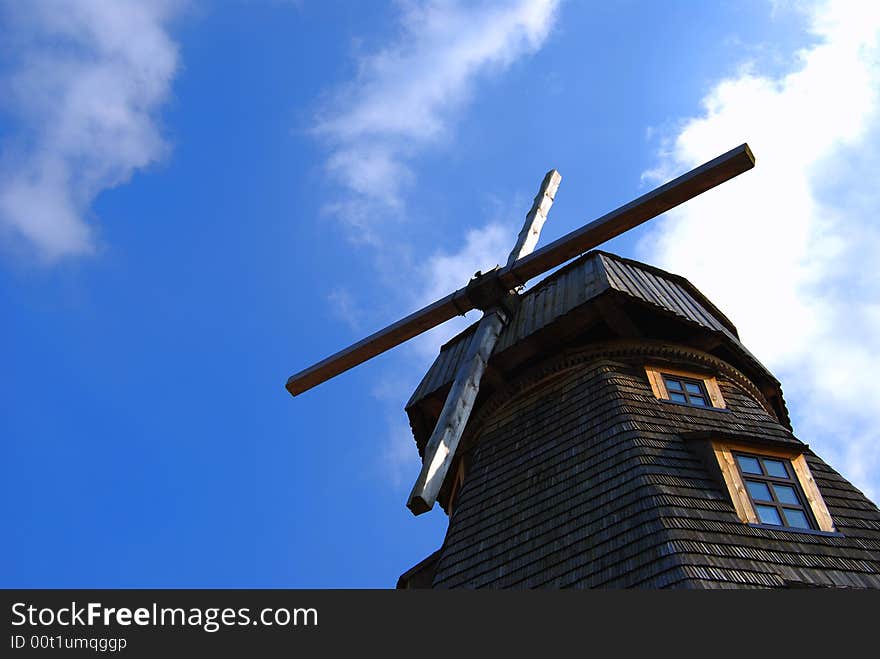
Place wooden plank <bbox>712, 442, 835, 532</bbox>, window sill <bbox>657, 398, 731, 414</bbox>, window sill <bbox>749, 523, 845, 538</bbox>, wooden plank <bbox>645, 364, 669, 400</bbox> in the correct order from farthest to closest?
wooden plank <bbox>645, 364, 669, 400</bbox>, window sill <bbox>657, 398, 731, 414</bbox>, wooden plank <bbox>712, 442, 835, 532</bbox>, window sill <bbox>749, 523, 845, 538</bbox>

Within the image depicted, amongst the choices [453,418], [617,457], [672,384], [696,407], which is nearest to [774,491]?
[617,457]

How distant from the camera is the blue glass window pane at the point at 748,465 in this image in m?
8.70

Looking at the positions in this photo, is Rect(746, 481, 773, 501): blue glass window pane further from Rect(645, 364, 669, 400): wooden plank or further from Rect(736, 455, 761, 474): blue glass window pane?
Rect(645, 364, 669, 400): wooden plank

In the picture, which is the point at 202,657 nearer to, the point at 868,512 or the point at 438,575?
the point at 438,575

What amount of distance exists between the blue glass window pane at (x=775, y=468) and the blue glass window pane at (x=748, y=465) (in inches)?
4.1

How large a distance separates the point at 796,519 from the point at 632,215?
473cm

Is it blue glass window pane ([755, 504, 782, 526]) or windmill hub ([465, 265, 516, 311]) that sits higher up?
windmill hub ([465, 265, 516, 311])

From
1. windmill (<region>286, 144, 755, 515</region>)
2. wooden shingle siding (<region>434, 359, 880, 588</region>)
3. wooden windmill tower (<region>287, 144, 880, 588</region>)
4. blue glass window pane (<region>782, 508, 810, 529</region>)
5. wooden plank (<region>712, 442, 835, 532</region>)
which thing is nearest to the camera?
wooden shingle siding (<region>434, 359, 880, 588</region>)

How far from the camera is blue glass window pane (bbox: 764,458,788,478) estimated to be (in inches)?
346

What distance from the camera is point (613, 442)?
355 inches

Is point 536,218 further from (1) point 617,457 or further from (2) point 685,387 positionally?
(1) point 617,457

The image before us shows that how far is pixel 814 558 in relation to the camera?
24.8 ft

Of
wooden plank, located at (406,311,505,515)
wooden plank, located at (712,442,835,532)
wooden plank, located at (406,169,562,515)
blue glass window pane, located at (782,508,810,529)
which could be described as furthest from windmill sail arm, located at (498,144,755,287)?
blue glass window pane, located at (782,508,810,529)

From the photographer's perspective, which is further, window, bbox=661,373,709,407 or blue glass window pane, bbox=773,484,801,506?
window, bbox=661,373,709,407
